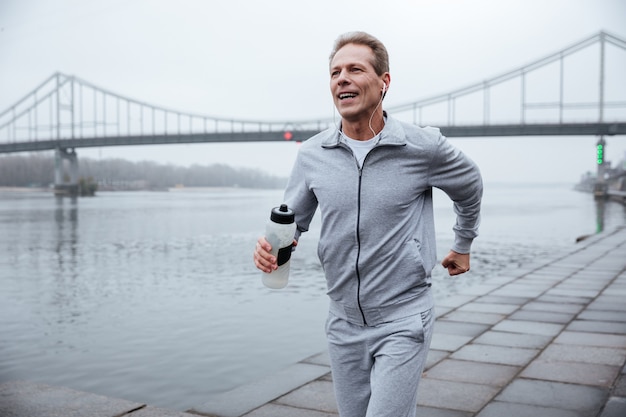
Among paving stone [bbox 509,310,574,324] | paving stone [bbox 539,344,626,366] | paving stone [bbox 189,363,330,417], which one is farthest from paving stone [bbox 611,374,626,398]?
paving stone [bbox 509,310,574,324]

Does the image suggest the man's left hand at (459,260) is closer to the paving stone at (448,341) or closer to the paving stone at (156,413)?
the paving stone at (156,413)

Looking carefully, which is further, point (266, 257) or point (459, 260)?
point (459, 260)

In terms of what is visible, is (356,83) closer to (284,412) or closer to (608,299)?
(284,412)

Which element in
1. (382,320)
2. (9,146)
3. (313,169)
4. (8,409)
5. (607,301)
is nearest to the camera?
(382,320)

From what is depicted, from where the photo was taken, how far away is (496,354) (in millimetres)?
4883

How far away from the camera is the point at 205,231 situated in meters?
21.9

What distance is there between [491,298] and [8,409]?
5.10m

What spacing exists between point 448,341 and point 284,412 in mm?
2037

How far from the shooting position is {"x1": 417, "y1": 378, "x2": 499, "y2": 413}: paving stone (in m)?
3.76

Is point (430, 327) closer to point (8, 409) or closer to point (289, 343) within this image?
point (8, 409)

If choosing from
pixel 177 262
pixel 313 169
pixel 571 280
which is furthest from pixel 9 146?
pixel 313 169

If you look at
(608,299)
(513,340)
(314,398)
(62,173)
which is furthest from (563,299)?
(62,173)

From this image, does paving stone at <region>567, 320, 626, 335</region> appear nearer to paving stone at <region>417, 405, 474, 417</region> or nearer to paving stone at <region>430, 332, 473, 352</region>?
paving stone at <region>430, 332, 473, 352</region>

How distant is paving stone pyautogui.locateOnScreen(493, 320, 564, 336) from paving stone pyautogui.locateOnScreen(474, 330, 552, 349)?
135 millimetres
